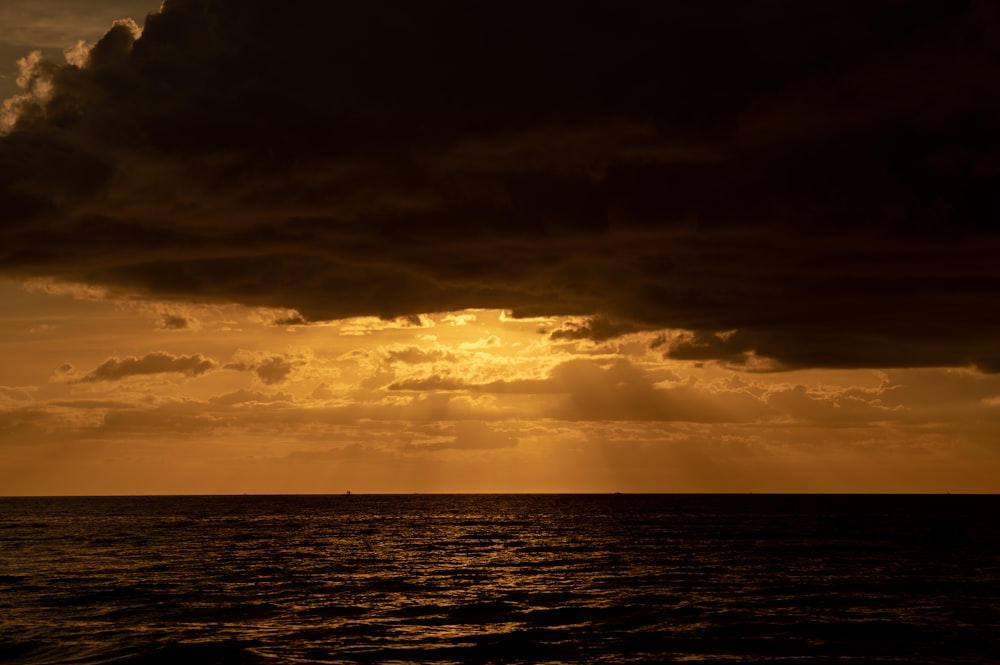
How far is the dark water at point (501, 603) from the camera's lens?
152 ft

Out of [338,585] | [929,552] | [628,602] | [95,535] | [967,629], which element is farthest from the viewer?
[95,535]

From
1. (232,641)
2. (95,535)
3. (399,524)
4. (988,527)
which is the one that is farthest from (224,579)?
(988,527)

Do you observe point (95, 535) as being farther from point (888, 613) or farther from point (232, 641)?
point (888, 613)

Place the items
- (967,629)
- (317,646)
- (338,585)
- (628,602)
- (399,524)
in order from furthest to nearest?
(399,524) → (338,585) → (628,602) → (967,629) → (317,646)

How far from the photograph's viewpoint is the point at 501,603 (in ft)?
203

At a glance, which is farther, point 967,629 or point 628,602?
point 628,602

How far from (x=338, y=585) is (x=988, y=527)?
433 feet

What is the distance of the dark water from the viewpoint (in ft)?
152

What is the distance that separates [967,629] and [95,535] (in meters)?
113

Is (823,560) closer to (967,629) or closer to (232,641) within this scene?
(967,629)

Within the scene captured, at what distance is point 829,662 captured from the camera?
4394 centimetres

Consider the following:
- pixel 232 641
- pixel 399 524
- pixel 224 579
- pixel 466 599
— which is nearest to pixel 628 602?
pixel 466 599

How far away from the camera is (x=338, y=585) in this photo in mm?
71562

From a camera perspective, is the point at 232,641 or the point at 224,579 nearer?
the point at 232,641
